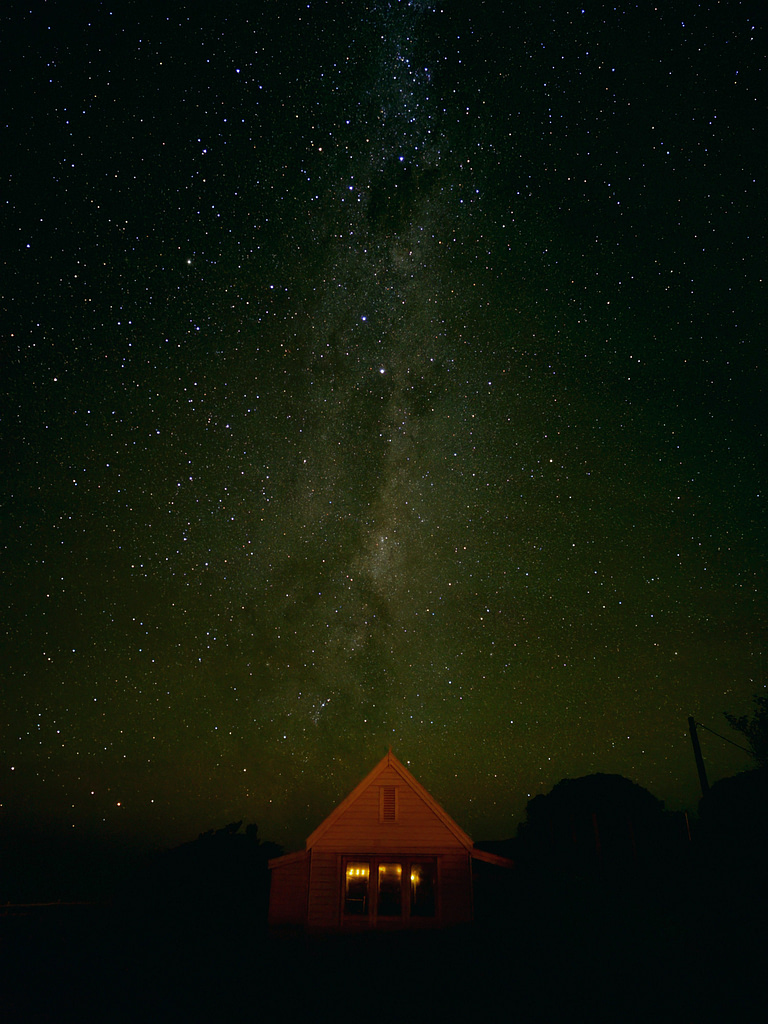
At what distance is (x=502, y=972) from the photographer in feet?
34.2

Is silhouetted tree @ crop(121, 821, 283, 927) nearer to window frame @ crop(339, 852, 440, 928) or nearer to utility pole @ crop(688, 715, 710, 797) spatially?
window frame @ crop(339, 852, 440, 928)

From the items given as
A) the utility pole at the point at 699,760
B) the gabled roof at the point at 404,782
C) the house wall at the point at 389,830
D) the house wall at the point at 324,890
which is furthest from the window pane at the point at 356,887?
the utility pole at the point at 699,760

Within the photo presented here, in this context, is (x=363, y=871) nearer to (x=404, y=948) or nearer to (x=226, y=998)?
(x=404, y=948)

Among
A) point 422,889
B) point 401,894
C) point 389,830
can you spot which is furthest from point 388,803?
point 422,889

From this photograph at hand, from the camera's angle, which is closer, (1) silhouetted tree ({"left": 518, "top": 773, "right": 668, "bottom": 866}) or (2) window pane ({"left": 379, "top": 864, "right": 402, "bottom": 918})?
(2) window pane ({"left": 379, "top": 864, "right": 402, "bottom": 918})

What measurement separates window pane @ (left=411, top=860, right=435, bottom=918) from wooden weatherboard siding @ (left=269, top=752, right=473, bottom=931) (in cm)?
13

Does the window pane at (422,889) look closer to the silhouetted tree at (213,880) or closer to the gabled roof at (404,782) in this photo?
the gabled roof at (404,782)

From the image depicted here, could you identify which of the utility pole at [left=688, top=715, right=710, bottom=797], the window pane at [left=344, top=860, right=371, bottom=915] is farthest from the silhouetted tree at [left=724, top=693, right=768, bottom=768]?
the window pane at [left=344, top=860, right=371, bottom=915]

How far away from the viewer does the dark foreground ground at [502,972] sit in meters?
8.49

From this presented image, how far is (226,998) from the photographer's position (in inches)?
390

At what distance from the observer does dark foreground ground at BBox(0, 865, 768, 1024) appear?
8.49 meters

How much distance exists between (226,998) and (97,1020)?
2.15m

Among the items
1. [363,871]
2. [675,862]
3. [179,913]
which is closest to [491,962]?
[675,862]

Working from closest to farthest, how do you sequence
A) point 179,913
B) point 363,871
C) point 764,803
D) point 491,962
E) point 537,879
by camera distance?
point 491,962, point 537,879, point 363,871, point 764,803, point 179,913
